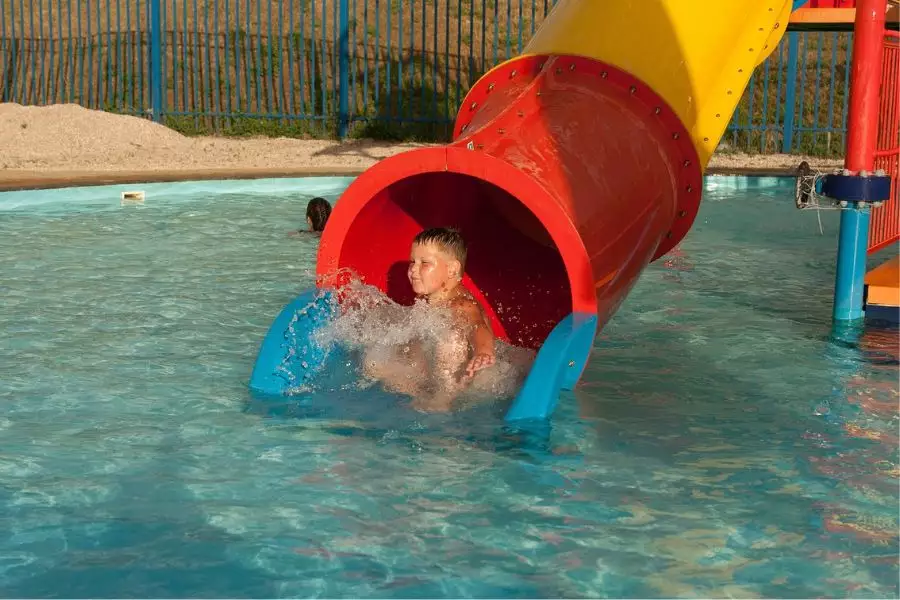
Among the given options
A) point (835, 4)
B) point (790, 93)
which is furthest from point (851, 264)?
point (790, 93)

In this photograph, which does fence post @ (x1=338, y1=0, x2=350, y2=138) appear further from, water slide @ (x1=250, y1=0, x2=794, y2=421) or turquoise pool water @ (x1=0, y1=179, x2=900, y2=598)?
water slide @ (x1=250, y1=0, x2=794, y2=421)

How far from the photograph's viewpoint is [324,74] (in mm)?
15531

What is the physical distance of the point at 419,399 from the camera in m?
4.07

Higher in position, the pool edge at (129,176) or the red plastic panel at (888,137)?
the red plastic panel at (888,137)

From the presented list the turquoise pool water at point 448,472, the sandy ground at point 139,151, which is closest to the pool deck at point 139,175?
the sandy ground at point 139,151

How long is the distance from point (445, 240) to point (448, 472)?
3.95 feet

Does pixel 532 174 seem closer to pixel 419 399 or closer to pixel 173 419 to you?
pixel 419 399

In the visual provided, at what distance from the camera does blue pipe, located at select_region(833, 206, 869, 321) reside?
5.49m

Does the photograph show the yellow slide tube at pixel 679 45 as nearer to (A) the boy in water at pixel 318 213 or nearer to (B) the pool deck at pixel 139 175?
(A) the boy in water at pixel 318 213

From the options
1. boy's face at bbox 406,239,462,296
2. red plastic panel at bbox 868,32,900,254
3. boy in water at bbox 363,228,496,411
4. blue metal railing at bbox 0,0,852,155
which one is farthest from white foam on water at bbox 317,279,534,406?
blue metal railing at bbox 0,0,852,155

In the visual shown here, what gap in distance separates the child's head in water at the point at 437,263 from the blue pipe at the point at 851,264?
6.74 feet

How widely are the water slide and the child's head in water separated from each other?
250 mm

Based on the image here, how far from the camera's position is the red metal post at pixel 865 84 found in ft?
17.3

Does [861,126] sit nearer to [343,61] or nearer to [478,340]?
[478,340]
